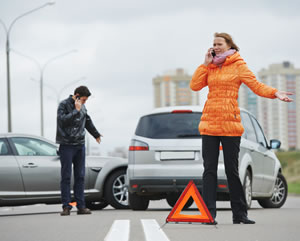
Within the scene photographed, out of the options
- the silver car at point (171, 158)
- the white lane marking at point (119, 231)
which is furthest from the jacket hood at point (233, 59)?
the silver car at point (171, 158)

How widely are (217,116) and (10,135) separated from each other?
521 cm

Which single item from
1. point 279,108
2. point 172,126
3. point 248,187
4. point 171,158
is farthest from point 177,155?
point 279,108

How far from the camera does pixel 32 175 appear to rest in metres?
11.9

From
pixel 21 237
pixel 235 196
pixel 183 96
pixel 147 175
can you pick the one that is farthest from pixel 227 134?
pixel 183 96

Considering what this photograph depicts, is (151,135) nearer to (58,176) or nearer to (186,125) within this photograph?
(186,125)

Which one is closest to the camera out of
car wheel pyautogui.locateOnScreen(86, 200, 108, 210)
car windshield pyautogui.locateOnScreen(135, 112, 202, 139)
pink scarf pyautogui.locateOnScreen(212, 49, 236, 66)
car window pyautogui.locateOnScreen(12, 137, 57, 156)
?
pink scarf pyautogui.locateOnScreen(212, 49, 236, 66)

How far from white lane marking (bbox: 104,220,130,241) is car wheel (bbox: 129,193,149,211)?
282cm

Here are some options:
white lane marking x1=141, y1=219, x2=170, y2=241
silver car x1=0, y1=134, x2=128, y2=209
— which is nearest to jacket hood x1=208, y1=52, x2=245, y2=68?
white lane marking x1=141, y1=219, x2=170, y2=241

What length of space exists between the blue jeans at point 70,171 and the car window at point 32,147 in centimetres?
117

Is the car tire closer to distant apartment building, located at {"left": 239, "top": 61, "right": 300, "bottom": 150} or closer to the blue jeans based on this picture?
the blue jeans

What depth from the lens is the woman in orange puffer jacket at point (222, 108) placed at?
26.3 feet

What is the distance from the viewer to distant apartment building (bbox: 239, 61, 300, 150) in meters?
188

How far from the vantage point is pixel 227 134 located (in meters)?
8.09

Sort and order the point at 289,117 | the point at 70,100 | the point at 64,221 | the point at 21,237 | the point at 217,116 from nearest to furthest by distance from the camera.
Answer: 1. the point at 21,237
2. the point at 217,116
3. the point at 64,221
4. the point at 70,100
5. the point at 289,117
